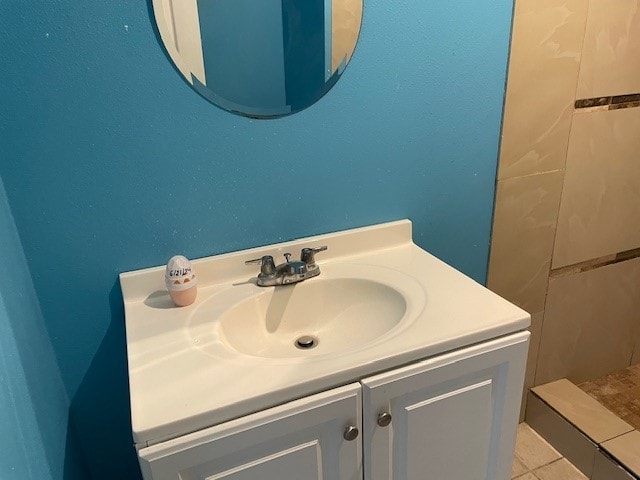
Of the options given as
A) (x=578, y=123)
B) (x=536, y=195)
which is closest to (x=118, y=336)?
(x=536, y=195)

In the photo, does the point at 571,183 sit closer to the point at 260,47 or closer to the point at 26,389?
the point at 260,47

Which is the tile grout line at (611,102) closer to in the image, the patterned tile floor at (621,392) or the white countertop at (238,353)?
the white countertop at (238,353)

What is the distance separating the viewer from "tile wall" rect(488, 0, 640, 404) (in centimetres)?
133

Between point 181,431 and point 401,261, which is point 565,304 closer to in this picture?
point 401,261

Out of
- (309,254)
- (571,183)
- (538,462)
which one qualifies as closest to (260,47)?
(309,254)

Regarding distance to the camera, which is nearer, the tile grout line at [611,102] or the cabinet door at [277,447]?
the cabinet door at [277,447]

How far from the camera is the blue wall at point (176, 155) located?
0.97 meters

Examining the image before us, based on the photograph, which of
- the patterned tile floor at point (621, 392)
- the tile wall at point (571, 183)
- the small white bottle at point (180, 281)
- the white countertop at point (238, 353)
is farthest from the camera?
the patterned tile floor at point (621, 392)

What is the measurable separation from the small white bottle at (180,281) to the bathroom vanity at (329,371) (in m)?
0.02

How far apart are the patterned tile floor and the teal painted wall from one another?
5.56 ft

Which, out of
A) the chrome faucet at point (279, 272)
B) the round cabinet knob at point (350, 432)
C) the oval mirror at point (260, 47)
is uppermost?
the oval mirror at point (260, 47)

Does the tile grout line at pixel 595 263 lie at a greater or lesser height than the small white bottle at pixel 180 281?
lesser

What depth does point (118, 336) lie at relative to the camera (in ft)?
3.87

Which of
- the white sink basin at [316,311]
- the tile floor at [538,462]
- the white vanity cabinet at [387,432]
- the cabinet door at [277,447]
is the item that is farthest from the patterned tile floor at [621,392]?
the cabinet door at [277,447]
